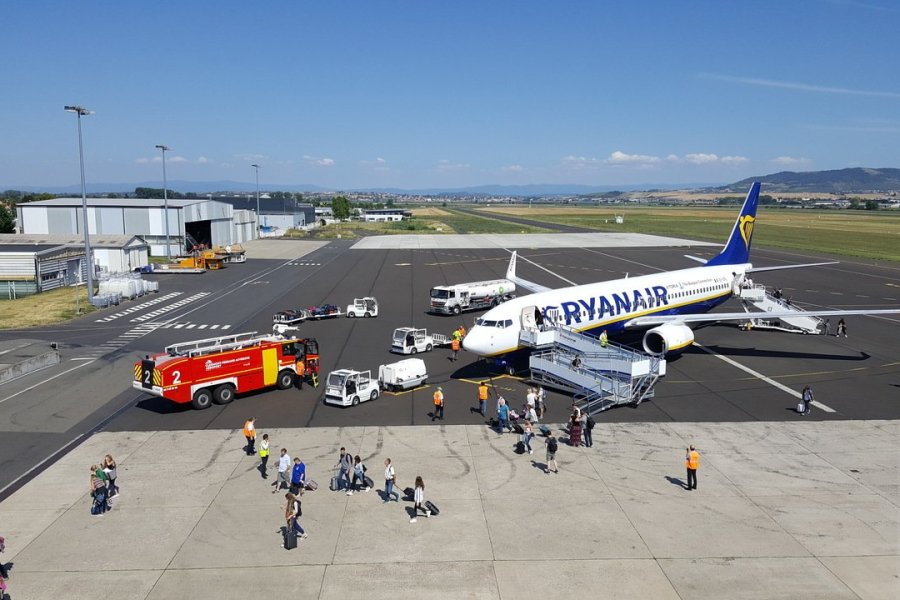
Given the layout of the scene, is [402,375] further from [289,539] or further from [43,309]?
[43,309]

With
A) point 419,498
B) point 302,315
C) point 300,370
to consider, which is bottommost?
point 419,498

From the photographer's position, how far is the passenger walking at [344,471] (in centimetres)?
2380

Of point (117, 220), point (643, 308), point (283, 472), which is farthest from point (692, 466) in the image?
point (117, 220)

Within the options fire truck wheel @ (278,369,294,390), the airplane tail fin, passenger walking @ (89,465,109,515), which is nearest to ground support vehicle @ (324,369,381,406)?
fire truck wheel @ (278,369,294,390)

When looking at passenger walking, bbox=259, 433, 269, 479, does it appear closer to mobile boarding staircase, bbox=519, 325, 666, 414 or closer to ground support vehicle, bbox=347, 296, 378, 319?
mobile boarding staircase, bbox=519, 325, 666, 414

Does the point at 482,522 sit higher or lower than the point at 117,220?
lower

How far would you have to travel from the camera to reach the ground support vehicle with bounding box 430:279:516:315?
60.1 metres

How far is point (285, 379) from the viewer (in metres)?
37.5

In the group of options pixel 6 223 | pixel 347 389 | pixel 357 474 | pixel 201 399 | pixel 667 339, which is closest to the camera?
pixel 357 474

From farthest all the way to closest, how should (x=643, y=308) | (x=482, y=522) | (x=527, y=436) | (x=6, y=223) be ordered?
1. (x=6, y=223)
2. (x=643, y=308)
3. (x=527, y=436)
4. (x=482, y=522)

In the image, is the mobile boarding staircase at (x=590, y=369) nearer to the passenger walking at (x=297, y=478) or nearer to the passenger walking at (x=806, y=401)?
the passenger walking at (x=806, y=401)

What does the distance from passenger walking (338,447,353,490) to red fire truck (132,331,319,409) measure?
507 inches

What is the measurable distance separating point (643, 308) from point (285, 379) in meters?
24.0

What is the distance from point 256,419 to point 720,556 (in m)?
21.6
